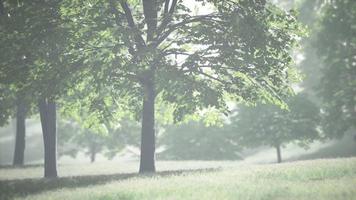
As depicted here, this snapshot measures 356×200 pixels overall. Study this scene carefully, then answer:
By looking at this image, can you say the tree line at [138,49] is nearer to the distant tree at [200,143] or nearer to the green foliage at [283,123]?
the green foliage at [283,123]

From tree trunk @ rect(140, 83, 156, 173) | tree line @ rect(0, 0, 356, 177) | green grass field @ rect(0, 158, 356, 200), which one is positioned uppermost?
tree line @ rect(0, 0, 356, 177)

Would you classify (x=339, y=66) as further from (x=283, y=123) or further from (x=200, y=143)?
(x=200, y=143)

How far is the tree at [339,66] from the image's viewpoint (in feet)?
108

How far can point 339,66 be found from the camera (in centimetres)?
3391

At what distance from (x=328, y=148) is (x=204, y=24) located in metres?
29.3

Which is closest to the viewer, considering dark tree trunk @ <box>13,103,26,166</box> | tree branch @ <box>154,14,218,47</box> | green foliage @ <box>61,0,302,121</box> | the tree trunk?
green foliage @ <box>61,0,302,121</box>

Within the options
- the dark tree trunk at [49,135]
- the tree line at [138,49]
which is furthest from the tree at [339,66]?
the dark tree trunk at [49,135]

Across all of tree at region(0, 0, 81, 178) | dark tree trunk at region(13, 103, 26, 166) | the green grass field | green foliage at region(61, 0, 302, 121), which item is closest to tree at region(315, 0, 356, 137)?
green foliage at region(61, 0, 302, 121)

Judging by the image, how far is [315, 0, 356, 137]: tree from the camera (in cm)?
3297

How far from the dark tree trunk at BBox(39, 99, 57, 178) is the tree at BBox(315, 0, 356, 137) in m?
22.3

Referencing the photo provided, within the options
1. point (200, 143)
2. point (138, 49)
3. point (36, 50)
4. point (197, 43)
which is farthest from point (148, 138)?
point (200, 143)

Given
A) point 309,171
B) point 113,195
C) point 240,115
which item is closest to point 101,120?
point 113,195

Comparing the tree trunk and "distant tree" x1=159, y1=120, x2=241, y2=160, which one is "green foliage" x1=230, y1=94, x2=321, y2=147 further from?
the tree trunk

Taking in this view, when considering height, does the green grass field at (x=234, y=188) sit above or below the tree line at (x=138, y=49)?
below
